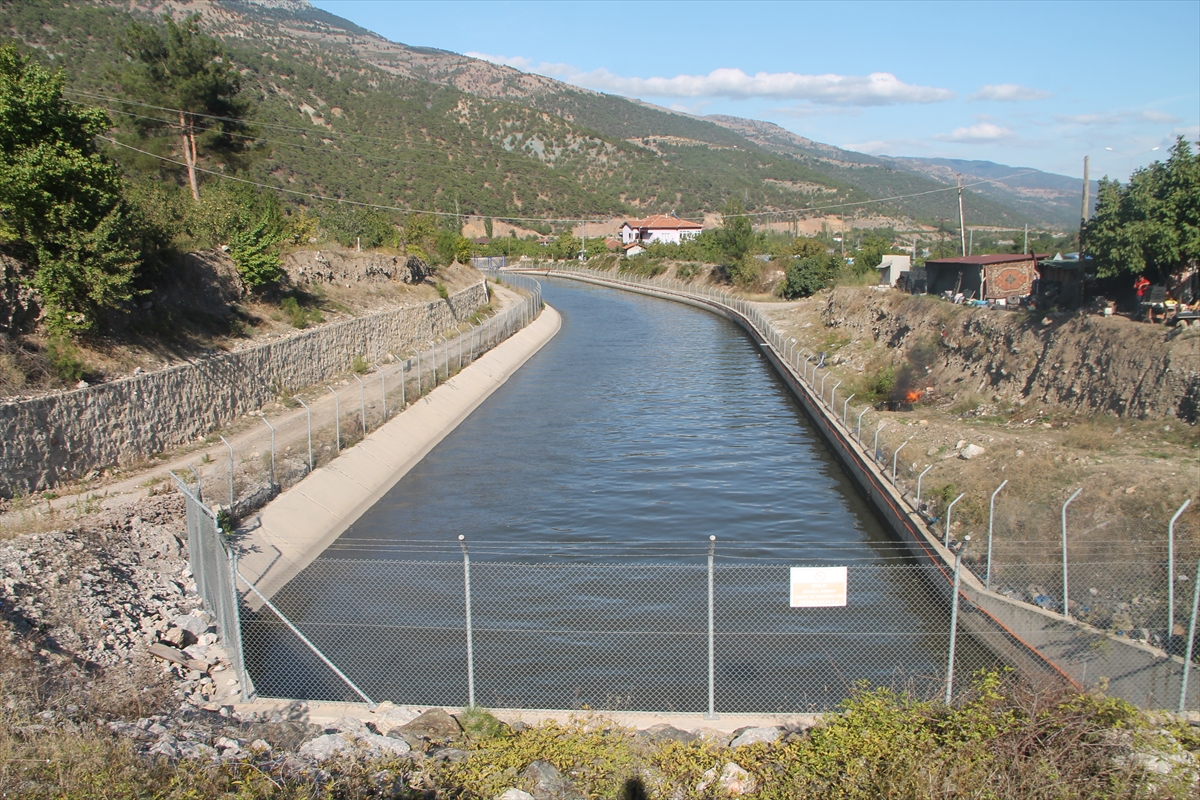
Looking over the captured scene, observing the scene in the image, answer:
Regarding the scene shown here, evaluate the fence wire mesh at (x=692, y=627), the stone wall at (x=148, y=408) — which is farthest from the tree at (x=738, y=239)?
the fence wire mesh at (x=692, y=627)

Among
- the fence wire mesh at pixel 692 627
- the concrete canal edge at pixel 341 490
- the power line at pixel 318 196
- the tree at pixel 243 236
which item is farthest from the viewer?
the power line at pixel 318 196

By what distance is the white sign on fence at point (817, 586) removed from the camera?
34.9 feet

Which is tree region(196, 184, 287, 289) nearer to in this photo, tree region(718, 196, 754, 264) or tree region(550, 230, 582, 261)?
tree region(718, 196, 754, 264)

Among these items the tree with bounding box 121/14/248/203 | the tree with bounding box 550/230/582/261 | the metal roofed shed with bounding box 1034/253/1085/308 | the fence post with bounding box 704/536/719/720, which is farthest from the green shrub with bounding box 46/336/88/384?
the tree with bounding box 550/230/582/261

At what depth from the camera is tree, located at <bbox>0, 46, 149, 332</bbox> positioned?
21891mm

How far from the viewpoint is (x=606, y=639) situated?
16422 millimetres

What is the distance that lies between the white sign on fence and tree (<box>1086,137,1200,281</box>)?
1962 centimetres

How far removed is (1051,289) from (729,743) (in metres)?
28.0

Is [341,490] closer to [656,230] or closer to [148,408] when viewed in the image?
[148,408]

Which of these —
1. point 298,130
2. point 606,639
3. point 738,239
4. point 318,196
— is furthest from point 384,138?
point 606,639

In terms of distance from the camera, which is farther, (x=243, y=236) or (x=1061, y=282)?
(x=243, y=236)

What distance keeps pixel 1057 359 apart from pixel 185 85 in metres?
39.8

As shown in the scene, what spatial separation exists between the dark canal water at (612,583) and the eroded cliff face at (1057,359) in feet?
19.0

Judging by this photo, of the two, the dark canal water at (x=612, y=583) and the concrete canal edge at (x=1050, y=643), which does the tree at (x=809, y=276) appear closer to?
the dark canal water at (x=612, y=583)
